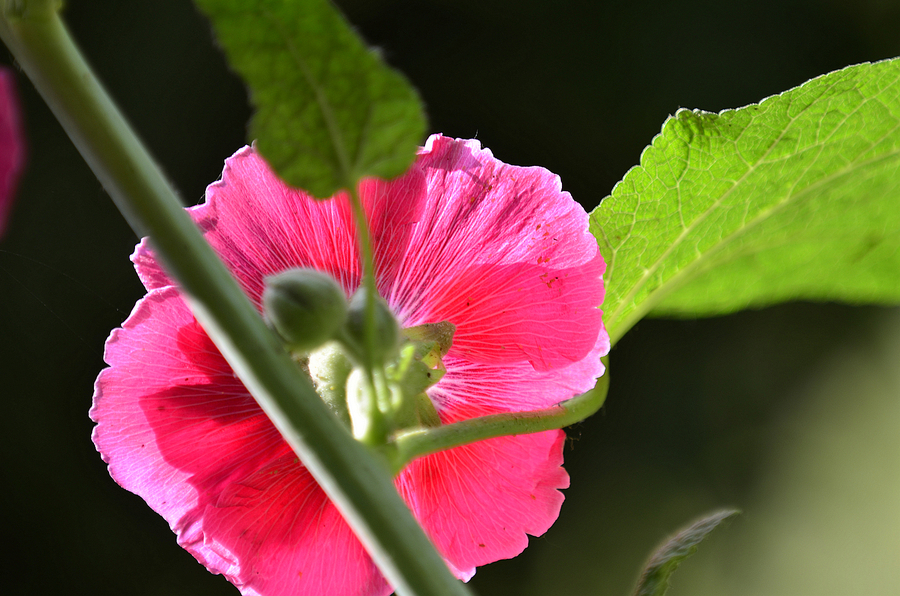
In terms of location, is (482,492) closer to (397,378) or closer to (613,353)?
(397,378)

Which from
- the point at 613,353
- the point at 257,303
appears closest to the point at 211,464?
the point at 257,303

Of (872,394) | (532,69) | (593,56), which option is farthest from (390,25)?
(872,394)

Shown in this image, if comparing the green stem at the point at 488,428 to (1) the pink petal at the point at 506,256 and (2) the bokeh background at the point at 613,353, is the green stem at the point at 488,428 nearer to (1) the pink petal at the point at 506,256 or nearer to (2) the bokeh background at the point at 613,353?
(1) the pink petal at the point at 506,256

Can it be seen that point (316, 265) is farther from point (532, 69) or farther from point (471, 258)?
point (532, 69)

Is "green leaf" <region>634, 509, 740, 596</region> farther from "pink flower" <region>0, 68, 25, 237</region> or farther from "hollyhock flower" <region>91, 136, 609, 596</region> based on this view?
"pink flower" <region>0, 68, 25, 237</region>

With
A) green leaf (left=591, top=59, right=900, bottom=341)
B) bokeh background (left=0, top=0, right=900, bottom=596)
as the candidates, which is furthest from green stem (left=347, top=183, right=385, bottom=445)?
bokeh background (left=0, top=0, right=900, bottom=596)
